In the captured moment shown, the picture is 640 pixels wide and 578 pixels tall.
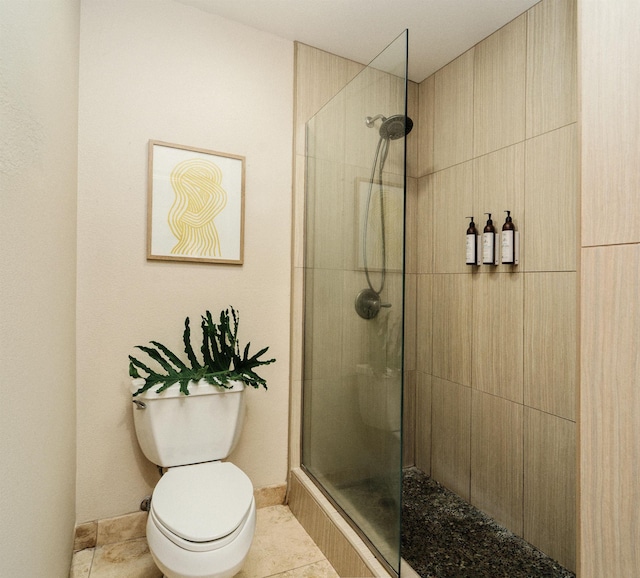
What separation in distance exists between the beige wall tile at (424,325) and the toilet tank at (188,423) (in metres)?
1.27

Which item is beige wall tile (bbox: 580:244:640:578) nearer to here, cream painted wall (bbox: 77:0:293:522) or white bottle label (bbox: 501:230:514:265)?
white bottle label (bbox: 501:230:514:265)

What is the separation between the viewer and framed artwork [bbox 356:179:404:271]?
141cm

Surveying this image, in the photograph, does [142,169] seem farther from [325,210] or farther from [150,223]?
[325,210]

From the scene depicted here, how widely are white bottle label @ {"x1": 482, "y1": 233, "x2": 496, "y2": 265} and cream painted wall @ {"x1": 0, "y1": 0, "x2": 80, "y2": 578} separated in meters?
1.88

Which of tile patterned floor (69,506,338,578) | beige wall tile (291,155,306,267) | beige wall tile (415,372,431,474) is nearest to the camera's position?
tile patterned floor (69,506,338,578)

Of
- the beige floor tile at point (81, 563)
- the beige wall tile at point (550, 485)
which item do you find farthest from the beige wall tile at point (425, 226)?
the beige floor tile at point (81, 563)

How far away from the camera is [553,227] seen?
1.79 m

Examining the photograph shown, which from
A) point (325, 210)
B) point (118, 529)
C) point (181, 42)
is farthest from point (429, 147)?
point (118, 529)

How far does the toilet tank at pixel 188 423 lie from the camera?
168cm

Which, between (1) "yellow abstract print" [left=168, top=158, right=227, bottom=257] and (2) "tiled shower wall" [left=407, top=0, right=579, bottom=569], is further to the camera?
(1) "yellow abstract print" [left=168, top=158, right=227, bottom=257]

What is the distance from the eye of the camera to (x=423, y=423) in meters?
2.57

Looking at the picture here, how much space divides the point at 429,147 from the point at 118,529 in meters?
2.67

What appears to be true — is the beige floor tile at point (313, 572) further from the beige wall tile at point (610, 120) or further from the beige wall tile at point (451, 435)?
the beige wall tile at point (610, 120)

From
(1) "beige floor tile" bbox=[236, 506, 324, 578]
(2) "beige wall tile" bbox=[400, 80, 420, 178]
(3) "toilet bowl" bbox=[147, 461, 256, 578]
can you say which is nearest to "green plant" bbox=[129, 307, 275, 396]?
(3) "toilet bowl" bbox=[147, 461, 256, 578]
